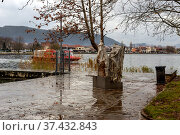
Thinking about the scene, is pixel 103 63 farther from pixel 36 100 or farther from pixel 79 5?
pixel 79 5

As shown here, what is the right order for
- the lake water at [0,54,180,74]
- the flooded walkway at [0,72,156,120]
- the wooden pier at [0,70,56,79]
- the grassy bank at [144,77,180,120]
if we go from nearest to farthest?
the grassy bank at [144,77,180,120] < the flooded walkway at [0,72,156,120] < the wooden pier at [0,70,56,79] < the lake water at [0,54,180,74]

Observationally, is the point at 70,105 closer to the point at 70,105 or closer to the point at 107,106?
the point at 70,105

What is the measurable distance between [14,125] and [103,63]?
6.25 m

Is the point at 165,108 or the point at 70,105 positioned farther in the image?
the point at 70,105

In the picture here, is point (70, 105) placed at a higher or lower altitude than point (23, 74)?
lower

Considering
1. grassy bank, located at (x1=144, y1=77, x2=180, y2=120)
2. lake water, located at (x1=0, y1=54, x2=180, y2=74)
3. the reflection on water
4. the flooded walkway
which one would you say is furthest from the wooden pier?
grassy bank, located at (x1=144, y1=77, x2=180, y2=120)

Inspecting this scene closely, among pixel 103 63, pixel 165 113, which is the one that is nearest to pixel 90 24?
pixel 103 63

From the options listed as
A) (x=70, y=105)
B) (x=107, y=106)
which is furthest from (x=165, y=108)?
(x=70, y=105)

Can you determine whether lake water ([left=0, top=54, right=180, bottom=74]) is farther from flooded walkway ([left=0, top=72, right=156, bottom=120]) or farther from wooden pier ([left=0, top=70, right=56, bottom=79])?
flooded walkway ([left=0, top=72, right=156, bottom=120])

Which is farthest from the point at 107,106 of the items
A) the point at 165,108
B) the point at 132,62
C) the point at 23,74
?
the point at 132,62

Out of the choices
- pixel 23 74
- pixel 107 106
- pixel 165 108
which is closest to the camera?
pixel 165 108

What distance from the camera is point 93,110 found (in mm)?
6676

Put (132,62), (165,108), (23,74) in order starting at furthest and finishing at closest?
1. (132,62)
2. (23,74)
3. (165,108)

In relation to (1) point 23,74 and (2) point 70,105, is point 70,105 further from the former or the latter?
(1) point 23,74
